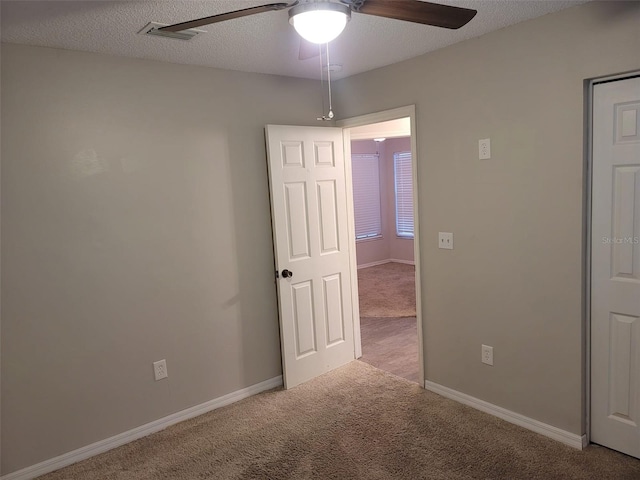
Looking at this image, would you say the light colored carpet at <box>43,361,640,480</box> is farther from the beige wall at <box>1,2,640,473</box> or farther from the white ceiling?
the white ceiling

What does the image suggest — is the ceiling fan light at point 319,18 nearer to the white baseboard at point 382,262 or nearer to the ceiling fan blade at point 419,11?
the ceiling fan blade at point 419,11

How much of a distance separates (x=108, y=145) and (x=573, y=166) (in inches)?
102

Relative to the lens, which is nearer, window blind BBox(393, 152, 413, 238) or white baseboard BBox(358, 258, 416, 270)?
window blind BBox(393, 152, 413, 238)

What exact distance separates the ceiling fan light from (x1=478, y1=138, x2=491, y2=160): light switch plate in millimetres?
1459

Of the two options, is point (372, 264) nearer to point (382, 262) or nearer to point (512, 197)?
point (382, 262)

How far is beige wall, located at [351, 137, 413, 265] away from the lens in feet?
26.4

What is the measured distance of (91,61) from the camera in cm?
262

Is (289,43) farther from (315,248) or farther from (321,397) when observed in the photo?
(321,397)

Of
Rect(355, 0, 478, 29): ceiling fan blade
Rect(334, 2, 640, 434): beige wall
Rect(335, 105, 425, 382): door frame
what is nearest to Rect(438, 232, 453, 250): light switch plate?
Rect(334, 2, 640, 434): beige wall

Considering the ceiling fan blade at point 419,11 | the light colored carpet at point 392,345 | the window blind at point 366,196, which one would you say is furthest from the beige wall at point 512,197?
the window blind at point 366,196

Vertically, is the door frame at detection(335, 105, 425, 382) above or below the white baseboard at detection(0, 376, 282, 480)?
above

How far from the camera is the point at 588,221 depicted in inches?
95.0

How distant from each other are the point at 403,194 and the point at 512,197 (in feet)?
17.9

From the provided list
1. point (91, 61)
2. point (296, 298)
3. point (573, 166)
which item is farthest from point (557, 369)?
point (91, 61)
